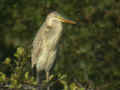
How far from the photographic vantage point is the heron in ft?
9.88

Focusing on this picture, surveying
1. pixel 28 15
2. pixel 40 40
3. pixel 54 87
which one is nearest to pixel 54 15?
pixel 40 40

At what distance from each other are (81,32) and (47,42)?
1.40 feet

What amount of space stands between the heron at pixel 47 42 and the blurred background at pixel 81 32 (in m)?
0.16

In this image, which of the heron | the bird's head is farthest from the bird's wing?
the bird's head

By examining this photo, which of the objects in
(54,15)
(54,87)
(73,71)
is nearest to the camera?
(54,87)

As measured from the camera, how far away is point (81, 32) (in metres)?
3.28

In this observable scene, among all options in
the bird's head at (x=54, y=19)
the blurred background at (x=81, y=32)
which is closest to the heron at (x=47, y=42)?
the bird's head at (x=54, y=19)

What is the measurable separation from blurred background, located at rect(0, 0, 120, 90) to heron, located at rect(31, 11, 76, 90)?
162 millimetres

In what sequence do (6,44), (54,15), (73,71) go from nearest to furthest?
(54,15), (73,71), (6,44)

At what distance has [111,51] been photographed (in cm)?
341

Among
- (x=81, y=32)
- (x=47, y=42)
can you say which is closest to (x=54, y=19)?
(x=47, y=42)

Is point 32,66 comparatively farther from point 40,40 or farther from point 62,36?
point 62,36

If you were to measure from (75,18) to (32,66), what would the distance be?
73 centimetres

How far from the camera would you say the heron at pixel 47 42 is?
9.88 ft
